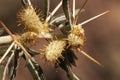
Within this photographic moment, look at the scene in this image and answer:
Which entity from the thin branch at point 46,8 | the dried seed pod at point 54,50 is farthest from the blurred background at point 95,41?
the dried seed pod at point 54,50

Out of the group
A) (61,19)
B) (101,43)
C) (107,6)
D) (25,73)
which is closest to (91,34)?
(101,43)

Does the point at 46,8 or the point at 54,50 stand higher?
the point at 46,8

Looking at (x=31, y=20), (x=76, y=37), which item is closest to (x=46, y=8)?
(x=31, y=20)

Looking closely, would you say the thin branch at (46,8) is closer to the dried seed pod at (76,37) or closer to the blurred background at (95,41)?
the dried seed pod at (76,37)

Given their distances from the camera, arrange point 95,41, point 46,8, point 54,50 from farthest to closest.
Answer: point 95,41
point 46,8
point 54,50

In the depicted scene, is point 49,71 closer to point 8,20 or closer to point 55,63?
point 8,20

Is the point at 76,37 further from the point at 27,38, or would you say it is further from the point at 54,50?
the point at 27,38

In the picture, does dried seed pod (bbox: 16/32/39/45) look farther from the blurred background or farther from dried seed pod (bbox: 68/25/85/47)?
the blurred background

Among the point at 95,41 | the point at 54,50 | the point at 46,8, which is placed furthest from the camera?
the point at 95,41
